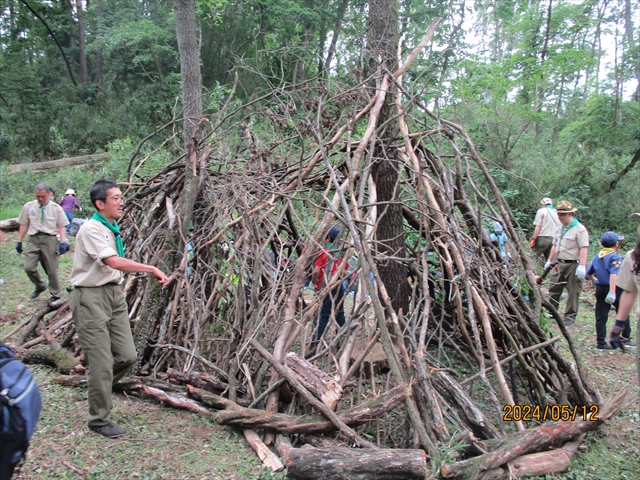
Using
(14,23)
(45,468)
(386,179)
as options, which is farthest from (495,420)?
(14,23)

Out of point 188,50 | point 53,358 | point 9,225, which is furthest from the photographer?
point 9,225

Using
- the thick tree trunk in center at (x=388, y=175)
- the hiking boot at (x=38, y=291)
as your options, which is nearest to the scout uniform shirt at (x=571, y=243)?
the thick tree trunk in center at (x=388, y=175)

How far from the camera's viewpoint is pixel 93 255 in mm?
3297

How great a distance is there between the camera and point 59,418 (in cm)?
362

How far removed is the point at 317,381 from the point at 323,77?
613cm

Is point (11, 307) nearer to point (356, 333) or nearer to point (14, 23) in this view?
point (356, 333)

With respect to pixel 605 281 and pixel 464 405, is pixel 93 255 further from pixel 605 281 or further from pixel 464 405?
pixel 605 281

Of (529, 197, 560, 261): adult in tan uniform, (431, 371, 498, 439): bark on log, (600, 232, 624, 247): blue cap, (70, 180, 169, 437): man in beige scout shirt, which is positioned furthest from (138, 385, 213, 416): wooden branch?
(529, 197, 560, 261): adult in tan uniform

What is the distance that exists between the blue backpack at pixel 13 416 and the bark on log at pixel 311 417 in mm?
1667

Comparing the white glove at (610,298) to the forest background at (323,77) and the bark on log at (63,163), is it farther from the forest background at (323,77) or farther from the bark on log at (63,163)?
the bark on log at (63,163)

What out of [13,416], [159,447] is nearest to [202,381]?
[159,447]

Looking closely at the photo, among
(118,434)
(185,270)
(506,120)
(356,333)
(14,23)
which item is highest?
(14,23)

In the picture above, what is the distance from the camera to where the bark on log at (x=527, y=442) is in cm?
271

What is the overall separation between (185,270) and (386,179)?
227 cm
